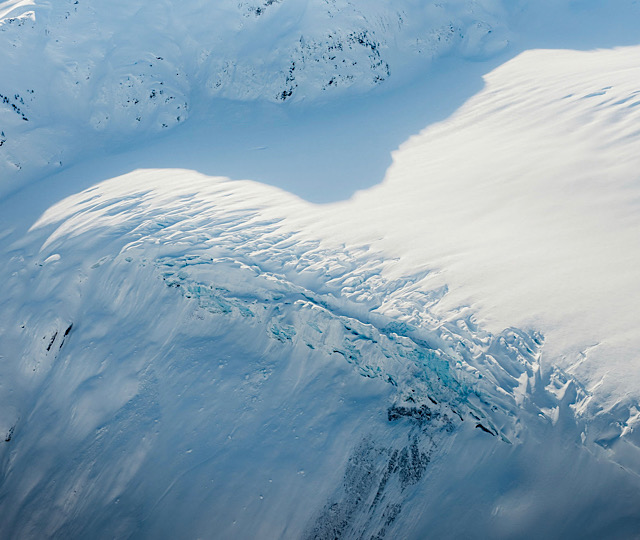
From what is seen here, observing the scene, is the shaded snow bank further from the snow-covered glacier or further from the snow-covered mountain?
the snow-covered mountain

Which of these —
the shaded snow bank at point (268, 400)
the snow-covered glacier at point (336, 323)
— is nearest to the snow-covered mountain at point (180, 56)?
the snow-covered glacier at point (336, 323)

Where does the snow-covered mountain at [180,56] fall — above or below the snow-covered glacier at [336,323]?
above

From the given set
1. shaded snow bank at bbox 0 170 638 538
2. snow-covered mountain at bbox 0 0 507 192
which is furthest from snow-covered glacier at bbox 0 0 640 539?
snow-covered mountain at bbox 0 0 507 192

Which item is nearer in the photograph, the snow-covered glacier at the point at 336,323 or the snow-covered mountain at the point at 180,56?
the snow-covered glacier at the point at 336,323

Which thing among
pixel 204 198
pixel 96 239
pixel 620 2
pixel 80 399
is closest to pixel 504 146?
pixel 204 198

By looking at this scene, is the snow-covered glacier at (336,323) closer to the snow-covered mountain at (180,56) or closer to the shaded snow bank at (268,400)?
the shaded snow bank at (268,400)

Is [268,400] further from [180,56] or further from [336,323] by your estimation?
[180,56]

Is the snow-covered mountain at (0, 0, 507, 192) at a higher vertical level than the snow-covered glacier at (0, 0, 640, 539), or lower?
higher

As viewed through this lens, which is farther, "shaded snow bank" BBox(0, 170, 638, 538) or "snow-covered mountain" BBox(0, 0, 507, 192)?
"snow-covered mountain" BBox(0, 0, 507, 192)
